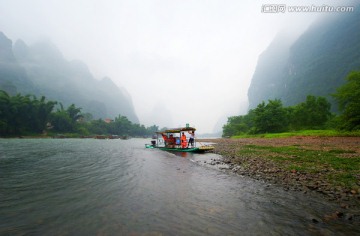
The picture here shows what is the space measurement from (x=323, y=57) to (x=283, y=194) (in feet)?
755

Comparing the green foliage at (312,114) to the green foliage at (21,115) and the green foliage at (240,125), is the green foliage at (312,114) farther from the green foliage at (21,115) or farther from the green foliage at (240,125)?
the green foliage at (21,115)

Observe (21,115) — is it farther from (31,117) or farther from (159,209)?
(159,209)

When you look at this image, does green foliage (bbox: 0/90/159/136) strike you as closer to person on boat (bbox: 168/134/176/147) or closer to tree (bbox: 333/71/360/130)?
person on boat (bbox: 168/134/176/147)

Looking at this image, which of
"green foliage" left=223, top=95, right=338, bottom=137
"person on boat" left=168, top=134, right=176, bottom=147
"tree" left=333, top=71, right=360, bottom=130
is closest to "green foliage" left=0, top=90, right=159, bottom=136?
"person on boat" left=168, top=134, right=176, bottom=147

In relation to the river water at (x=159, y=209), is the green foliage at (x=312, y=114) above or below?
above

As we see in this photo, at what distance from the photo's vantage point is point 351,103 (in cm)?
3775

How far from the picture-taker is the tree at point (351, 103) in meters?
36.7

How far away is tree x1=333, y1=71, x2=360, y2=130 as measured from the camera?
3672 cm

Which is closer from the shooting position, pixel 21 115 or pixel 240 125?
pixel 21 115

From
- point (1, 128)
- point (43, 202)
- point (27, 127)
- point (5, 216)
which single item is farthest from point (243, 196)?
point (27, 127)

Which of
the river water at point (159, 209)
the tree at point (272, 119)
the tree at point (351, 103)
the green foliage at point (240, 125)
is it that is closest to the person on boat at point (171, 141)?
the river water at point (159, 209)

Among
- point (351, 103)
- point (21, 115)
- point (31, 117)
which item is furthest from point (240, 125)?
point (21, 115)

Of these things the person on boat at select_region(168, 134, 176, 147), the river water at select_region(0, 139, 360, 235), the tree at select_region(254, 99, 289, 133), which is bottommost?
the river water at select_region(0, 139, 360, 235)

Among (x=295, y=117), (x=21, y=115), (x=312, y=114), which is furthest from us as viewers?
(x=21, y=115)
